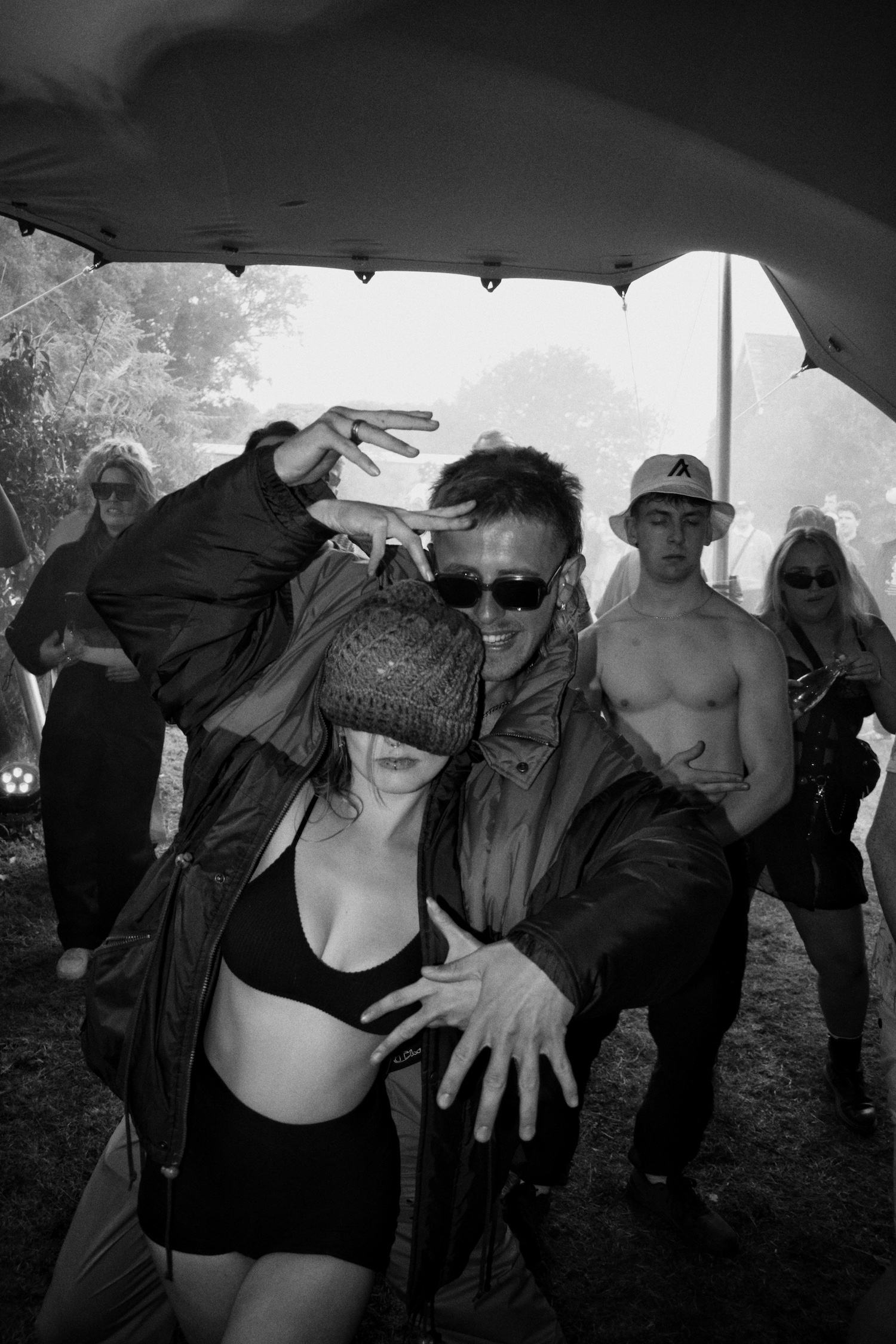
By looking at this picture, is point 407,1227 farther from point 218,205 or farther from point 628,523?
point 218,205

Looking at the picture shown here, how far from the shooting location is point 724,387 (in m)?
8.00

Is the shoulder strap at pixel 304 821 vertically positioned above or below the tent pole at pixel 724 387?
below

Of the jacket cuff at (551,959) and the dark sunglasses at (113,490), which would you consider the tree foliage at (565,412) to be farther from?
the jacket cuff at (551,959)

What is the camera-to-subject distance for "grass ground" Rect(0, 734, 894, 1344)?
9.93 ft

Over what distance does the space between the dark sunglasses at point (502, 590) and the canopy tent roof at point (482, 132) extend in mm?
2078

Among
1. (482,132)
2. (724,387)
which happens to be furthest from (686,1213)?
(724,387)

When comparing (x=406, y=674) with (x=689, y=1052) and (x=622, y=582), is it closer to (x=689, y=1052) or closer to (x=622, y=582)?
(x=689, y=1052)

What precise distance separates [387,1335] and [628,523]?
302cm

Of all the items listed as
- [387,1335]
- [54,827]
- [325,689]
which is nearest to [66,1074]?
[54,827]

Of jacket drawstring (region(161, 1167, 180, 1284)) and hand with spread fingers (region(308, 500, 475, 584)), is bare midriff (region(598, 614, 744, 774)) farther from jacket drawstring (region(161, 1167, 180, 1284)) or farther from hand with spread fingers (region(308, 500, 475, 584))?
jacket drawstring (region(161, 1167, 180, 1284))

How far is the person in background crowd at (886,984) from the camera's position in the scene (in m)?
1.96

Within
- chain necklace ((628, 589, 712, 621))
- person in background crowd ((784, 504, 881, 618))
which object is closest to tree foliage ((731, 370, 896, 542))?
person in background crowd ((784, 504, 881, 618))

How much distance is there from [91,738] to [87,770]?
0.53 feet

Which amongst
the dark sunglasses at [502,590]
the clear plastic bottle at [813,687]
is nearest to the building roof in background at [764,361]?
the clear plastic bottle at [813,687]
